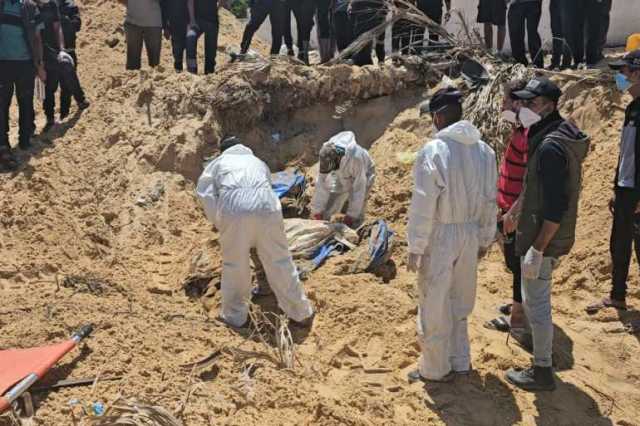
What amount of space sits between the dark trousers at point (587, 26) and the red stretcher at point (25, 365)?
6384 millimetres

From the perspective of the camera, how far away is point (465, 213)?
3965 mm

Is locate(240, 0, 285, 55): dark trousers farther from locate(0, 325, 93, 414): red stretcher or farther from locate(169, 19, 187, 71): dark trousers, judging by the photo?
locate(0, 325, 93, 414): red stretcher

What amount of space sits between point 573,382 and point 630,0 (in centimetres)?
839

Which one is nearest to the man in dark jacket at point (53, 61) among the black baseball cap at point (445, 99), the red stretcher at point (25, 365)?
the red stretcher at point (25, 365)

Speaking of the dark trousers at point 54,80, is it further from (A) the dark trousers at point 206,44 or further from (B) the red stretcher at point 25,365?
(B) the red stretcher at point 25,365

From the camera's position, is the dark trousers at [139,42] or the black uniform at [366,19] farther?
the black uniform at [366,19]

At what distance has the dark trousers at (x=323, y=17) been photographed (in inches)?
374

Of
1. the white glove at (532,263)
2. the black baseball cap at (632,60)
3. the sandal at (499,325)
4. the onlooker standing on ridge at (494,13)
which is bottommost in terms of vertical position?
the sandal at (499,325)

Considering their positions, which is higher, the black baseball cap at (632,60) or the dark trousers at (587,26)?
the dark trousers at (587,26)

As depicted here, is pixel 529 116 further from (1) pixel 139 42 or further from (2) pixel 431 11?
(1) pixel 139 42

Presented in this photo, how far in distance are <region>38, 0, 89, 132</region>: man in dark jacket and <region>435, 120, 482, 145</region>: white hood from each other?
17.7 feet

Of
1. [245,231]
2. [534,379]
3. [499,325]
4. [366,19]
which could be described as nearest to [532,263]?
[534,379]

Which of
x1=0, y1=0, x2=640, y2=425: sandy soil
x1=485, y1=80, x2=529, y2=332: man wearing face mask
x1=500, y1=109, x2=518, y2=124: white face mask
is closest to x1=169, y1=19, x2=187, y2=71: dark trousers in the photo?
x1=0, y1=0, x2=640, y2=425: sandy soil

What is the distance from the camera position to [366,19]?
9.03 metres
